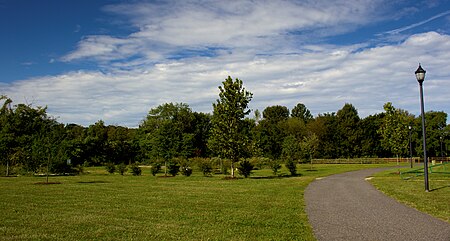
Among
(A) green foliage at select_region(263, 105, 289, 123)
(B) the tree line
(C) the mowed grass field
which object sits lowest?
(C) the mowed grass field

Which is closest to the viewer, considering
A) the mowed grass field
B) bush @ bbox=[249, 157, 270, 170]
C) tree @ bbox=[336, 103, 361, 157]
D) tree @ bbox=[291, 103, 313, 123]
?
the mowed grass field

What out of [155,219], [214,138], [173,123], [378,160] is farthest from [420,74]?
[378,160]

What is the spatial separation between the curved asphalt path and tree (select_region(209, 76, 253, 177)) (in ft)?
50.4

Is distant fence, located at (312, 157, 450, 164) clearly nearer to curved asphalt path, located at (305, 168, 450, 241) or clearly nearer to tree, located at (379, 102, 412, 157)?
tree, located at (379, 102, 412, 157)

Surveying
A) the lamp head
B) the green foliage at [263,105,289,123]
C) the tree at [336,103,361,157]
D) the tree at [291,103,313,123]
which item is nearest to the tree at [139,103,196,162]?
the tree at [336,103,361,157]

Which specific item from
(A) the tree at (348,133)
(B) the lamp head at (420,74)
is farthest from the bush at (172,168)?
(A) the tree at (348,133)

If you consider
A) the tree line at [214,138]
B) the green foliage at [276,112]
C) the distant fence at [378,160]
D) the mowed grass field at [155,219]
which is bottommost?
the distant fence at [378,160]

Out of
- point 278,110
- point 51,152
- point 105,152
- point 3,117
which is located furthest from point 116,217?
point 278,110

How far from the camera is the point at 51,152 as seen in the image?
88.6ft

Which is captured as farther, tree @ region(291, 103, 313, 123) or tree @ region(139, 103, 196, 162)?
tree @ region(291, 103, 313, 123)

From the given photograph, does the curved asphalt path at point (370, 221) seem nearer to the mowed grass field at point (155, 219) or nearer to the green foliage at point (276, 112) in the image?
the mowed grass field at point (155, 219)

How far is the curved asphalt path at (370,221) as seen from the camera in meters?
8.10

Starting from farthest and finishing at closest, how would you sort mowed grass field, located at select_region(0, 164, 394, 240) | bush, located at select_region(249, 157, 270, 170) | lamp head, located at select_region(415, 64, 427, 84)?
bush, located at select_region(249, 157, 270, 170) < lamp head, located at select_region(415, 64, 427, 84) < mowed grass field, located at select_region(0, 164, 394, 240)

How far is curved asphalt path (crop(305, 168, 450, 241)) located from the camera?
26.6 feet
